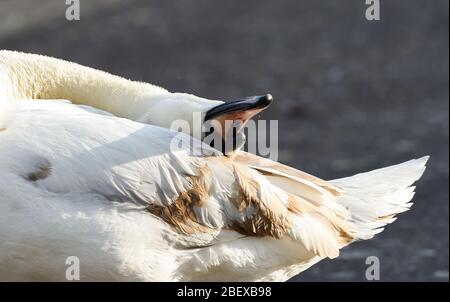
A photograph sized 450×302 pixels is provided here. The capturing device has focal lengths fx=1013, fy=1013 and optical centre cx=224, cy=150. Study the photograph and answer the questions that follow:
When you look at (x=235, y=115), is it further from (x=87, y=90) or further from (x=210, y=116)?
(x=87, y=90)

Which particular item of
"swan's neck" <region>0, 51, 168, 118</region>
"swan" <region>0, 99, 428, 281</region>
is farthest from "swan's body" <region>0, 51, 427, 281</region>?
"swan's neck" <region>0, 51, 168, 118</region>

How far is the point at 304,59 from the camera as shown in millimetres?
8781

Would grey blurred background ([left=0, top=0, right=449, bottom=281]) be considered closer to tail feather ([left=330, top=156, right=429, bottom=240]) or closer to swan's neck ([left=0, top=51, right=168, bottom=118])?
tail feather ([left=330, top=156, right=429, bottom=240])

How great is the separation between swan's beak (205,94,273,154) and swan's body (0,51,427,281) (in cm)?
8

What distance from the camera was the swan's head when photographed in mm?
3719

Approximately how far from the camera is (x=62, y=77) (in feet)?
14.5

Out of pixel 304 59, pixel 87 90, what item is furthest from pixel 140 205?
pixel 304 59

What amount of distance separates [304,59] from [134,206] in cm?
529

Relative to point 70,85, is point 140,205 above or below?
below

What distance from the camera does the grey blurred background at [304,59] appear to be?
7199mm

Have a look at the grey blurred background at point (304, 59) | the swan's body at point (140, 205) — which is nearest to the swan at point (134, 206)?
the swan's body at point (140, 205)

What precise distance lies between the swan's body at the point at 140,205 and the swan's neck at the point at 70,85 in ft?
0.35

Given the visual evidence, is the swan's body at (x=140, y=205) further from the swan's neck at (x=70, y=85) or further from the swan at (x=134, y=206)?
the swan's neck at (x=70, y=85)
